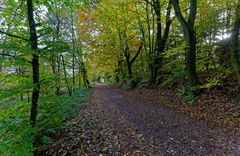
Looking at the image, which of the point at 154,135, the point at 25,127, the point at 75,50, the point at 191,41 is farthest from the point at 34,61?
the point at 191,41

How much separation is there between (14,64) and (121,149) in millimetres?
3587

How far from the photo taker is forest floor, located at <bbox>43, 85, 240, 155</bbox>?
16.1 feet

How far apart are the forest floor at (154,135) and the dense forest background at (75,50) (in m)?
1.03

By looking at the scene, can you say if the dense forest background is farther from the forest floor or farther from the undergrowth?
the forest floor

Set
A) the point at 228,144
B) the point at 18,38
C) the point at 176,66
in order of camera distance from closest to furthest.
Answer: the point at 228,144 < the point at 18,38 < the point at 176,66

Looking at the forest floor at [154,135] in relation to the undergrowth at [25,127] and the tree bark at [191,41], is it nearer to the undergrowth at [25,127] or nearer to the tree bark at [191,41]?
the undergrowth at [25,127]

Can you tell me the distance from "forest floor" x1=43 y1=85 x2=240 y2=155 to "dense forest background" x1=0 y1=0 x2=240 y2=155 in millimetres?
1029

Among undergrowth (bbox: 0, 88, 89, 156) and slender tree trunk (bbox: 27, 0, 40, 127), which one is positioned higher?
slender tree trunk (bbox: 27, 0, 40, 127)

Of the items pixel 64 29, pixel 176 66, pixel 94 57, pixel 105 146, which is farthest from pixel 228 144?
pixel 94 57

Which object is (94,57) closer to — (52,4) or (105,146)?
(52,4)

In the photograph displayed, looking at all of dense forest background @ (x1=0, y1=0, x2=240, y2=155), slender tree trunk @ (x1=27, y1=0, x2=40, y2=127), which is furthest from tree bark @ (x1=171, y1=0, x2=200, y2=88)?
slender tree trunk @ (x1=27, y1=0, x2=40, y2=127)

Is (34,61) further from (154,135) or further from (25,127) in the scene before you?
(154,135)

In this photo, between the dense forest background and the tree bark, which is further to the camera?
the tree bark

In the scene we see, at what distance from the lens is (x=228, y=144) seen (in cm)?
494
